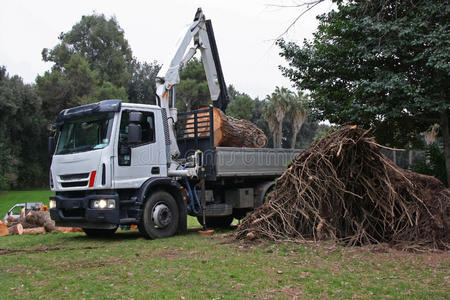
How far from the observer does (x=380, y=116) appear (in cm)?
1232

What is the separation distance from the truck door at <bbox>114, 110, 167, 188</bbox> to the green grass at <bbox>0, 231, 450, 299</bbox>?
1.57 meters

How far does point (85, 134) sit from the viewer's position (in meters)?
11.0

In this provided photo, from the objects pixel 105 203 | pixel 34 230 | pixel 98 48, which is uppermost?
pixel 98 48

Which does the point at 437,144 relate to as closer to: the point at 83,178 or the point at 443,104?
the point at 443,104

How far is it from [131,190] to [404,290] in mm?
6668

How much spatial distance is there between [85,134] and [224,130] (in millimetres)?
3642

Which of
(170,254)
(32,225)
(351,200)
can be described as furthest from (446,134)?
(32,225)

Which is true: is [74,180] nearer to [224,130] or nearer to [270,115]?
[224,130]

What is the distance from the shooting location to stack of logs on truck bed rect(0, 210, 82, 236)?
13672 mm

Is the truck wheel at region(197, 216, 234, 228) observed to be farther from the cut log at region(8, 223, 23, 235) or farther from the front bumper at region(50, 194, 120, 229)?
the cut log at region(8, 223, 23, 235)

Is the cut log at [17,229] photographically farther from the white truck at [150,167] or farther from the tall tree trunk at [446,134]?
the tall tree trunk at [446,134]

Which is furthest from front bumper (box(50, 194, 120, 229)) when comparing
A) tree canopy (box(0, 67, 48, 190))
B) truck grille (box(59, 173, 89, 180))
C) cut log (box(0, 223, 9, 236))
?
tree canopy (box(0, 67, 48, 190))

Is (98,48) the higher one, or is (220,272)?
→ (98,48)

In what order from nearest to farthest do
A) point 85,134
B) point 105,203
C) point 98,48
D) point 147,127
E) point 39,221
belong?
point 105,203 → point 85,134 → point 147,127 → point 39,221 → point 98,48
